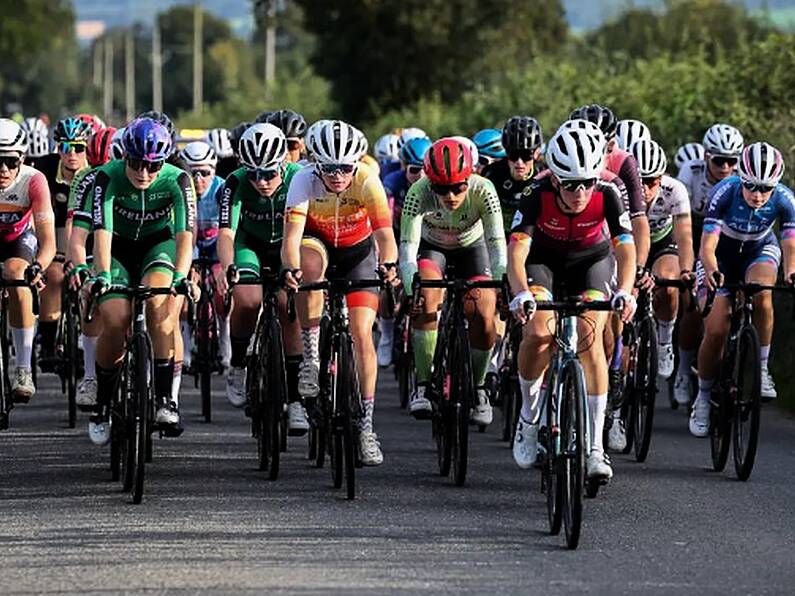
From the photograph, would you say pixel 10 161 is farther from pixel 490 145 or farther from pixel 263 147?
pixel 490 145

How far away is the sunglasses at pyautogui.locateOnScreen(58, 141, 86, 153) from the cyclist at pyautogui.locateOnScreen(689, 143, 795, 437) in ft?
20.0

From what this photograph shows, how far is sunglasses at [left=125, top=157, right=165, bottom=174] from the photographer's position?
13.0 m

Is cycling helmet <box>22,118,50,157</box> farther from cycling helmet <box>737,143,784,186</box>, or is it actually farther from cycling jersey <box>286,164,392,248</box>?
cycling helmet <box>737,143,784,186</box>

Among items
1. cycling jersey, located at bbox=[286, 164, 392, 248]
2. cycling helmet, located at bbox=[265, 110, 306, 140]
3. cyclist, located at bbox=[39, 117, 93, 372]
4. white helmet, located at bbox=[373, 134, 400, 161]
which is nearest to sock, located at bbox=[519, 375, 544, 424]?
cycling jersey, located at bbox=[286, 164, 392, 248]

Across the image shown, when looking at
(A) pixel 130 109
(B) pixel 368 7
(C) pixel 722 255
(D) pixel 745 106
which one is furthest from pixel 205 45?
(C) pixel 722 255

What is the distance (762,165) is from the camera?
46.5 ft

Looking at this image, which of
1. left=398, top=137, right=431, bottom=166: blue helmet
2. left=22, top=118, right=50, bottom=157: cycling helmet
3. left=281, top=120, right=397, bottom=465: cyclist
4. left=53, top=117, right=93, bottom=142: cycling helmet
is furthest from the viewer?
left=22, top=118, right=50, bottom=157: cycling helmet

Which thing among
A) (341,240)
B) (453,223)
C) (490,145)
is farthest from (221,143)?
(341,240)

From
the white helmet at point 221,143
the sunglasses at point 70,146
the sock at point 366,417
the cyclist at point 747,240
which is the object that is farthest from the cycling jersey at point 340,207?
the white helmet at point 221,143

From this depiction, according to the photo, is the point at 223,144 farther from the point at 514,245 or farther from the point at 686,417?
the point at 514,245

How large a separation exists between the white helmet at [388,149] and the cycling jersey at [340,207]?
405 inches

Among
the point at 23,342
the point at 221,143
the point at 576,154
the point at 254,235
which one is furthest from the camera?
the point at 221,143

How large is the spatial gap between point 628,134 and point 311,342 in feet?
10.8

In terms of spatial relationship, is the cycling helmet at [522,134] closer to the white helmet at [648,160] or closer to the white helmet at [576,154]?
the white helmet at [648,160]
